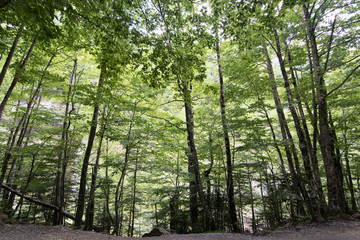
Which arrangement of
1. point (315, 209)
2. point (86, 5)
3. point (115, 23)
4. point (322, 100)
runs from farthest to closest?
point (322, 100), point (315, 209), point (115, 23), point (86, 5)

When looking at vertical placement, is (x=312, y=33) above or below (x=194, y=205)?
above

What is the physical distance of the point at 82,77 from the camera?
411 inches

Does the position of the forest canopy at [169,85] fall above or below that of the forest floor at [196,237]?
above

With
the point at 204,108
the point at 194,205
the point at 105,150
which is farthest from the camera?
the point at 105,150

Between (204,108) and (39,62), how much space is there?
27.0ft

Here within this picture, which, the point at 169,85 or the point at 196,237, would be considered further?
the point at 169,85

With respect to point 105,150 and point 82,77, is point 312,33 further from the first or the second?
point 105,150

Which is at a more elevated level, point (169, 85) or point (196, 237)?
point (169, 85)

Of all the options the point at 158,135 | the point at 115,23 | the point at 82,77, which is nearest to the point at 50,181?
the point at 82,77

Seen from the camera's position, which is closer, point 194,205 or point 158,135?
point 158,135

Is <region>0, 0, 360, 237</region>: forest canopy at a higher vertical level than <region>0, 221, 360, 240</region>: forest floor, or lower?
higher

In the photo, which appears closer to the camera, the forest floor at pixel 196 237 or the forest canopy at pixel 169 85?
the forest canopy at pixel 169 85

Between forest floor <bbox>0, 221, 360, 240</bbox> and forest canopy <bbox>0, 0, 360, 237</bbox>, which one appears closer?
forest canopy <bbox>0, 0, 360, 237</bbox>

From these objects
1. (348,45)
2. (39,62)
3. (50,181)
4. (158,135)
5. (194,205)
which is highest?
(348,45)
